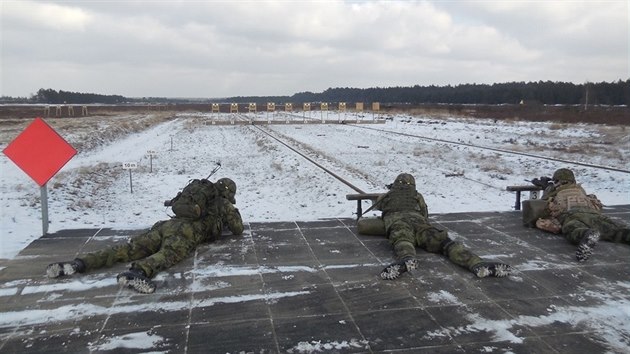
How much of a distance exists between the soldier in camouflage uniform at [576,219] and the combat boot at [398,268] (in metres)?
2.35

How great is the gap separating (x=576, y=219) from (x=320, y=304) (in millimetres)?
4439

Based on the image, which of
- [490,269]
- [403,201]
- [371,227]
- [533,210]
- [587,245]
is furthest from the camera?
[533,210]

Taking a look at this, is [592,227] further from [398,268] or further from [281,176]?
[281,176]

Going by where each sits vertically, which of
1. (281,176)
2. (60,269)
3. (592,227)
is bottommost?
(281,176)

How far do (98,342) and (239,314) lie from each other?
4.09ft

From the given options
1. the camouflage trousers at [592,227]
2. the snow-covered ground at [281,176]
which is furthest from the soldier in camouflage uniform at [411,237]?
the snow-covered ground at [281,176]

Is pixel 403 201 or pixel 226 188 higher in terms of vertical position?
pixel 226 188

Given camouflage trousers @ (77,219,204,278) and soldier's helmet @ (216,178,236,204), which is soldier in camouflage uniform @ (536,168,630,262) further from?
camouflage trousers @ (77,219,204,278)

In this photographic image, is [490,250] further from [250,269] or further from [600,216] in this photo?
[250,269]

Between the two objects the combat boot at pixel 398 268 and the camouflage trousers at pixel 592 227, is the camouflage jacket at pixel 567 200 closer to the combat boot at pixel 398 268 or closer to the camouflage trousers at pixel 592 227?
the camouflage trousers at pixel 592 227

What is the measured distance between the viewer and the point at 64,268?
566 centimetres

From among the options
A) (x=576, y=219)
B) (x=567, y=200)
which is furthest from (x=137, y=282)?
(x=567, y=200)

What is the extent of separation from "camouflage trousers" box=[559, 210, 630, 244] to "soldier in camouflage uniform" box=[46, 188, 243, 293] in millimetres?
4840

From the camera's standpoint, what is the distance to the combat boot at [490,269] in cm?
571
